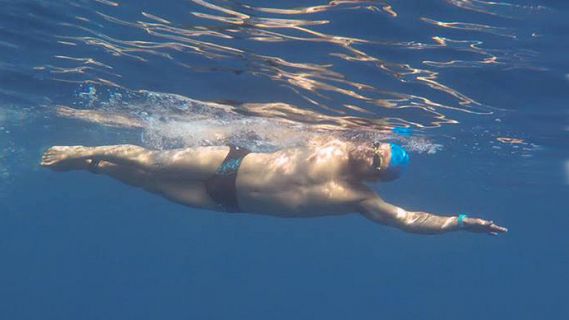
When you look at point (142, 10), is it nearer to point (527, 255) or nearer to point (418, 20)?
point (418, 20)

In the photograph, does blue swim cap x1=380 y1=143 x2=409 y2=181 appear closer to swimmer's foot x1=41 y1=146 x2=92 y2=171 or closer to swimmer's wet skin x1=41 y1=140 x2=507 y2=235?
swimmer's wet skin x1=41 y1=140 x2=507 y2=235

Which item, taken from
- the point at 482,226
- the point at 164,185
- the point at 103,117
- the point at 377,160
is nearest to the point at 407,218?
the point at 377,160

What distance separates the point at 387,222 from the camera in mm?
8844

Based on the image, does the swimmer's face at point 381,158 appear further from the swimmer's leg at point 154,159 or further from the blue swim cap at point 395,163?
the swimmer's leg at point 154,159

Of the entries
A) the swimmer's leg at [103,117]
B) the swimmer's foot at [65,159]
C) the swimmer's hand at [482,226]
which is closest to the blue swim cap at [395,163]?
the swimmer's hand at [482,226]

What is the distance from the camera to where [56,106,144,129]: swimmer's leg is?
2314cm

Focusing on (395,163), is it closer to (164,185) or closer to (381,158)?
(381,158)

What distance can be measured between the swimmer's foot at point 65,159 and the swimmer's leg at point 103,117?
11.7 meters

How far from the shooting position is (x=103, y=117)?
24266 millimetres

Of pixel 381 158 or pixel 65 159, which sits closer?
pixel 381 158

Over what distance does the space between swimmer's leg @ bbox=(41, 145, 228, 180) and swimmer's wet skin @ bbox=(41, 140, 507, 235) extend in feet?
0.06

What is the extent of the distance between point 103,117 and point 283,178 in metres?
17.2

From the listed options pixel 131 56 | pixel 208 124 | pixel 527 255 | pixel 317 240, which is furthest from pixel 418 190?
pixel 317 240

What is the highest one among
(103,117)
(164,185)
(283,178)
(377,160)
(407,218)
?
(377,160)
